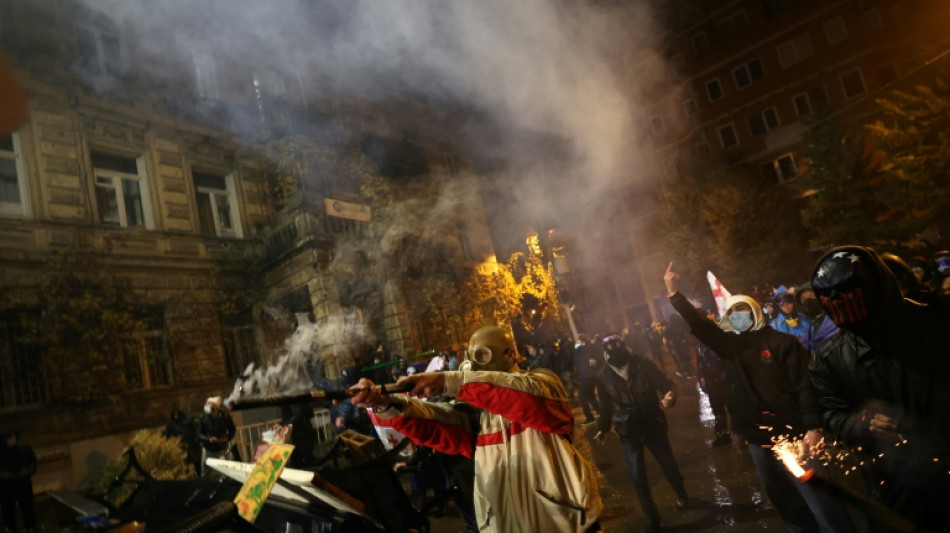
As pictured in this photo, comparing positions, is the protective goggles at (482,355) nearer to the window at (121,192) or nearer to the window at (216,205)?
the window at (121,192)

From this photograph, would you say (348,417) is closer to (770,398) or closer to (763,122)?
(770,398)

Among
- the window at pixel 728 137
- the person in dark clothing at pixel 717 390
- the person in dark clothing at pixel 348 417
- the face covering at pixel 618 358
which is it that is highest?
the window at pixel 728 137

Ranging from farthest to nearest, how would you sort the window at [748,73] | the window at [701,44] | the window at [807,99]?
the window at [701,44] < the window at [748,73] < the window at [807,99]

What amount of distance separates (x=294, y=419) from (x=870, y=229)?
945 inches

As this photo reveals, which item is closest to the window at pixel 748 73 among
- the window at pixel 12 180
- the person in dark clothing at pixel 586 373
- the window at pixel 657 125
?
the window at pixel 657 125

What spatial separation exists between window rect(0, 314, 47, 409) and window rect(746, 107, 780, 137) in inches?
1236

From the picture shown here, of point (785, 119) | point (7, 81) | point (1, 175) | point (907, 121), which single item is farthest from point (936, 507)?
point (785, 119)

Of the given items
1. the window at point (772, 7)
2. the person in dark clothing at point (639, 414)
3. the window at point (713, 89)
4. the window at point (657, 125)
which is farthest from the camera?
the window at point (657, 125)

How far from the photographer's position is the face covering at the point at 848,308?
213cm

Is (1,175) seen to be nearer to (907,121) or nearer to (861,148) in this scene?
(907,121)

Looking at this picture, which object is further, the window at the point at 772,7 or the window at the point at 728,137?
the window at the point at 728,137

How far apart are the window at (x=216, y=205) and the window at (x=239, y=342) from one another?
5.86 feet

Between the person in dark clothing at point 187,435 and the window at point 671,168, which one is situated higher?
the window at point 671,168

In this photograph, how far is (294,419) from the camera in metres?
7.21
